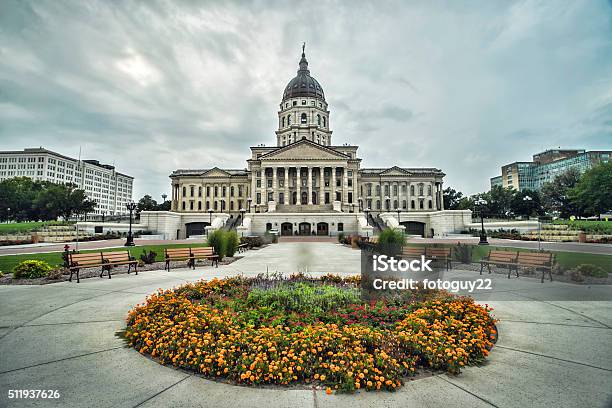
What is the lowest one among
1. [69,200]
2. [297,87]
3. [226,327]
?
[226,327]

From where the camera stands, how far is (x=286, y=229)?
187ft

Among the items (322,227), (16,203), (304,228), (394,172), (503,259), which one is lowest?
(503,259)

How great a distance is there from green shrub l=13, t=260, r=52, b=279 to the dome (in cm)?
7864

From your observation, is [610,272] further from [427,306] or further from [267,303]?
[267,303]

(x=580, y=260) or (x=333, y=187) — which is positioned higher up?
Answer: (x=333, y=187)

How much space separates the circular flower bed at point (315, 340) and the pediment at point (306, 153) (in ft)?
213

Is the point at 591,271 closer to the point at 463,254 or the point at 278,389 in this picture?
the point at 463,254

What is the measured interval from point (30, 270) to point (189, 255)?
592 cm

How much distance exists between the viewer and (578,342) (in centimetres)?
520

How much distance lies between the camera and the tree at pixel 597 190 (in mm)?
48125

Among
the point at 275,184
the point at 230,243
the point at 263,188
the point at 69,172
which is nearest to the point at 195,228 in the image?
the point at 263,188

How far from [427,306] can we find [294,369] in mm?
3565

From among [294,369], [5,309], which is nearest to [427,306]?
[294,369]

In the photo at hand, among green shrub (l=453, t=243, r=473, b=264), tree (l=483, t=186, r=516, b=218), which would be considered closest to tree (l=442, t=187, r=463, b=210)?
tree (l=483, t=186, r=516, b=218)
